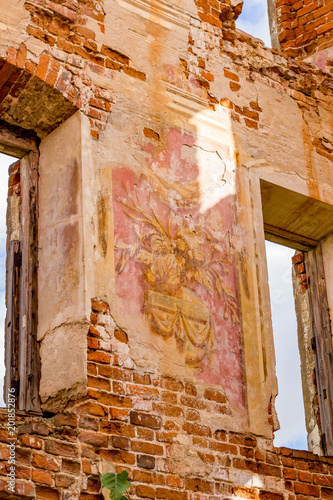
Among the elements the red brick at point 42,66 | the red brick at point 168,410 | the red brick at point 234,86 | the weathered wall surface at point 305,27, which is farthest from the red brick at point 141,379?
the weathered wall surface at point 305,27

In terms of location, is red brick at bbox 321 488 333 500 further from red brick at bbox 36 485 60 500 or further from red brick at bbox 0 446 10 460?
red brick at bbox 0 446 10 460

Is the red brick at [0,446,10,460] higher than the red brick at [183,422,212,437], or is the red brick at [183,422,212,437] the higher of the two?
the red brick at [183,422,212,437]

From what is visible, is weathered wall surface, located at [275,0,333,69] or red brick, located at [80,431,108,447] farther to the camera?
weathered wall surface, located at [275,0,333,69]

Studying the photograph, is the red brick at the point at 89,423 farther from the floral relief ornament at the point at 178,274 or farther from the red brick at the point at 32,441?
the floral relief ornament at the point at 178,274

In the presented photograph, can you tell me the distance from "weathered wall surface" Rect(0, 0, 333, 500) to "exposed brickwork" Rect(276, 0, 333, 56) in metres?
1.67

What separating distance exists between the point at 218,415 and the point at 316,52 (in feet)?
12.9

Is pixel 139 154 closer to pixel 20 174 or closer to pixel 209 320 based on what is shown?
pixel 20 174

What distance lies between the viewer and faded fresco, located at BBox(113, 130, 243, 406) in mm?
5781

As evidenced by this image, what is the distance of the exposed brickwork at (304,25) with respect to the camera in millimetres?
8562

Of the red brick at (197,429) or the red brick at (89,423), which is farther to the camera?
the red brick at (197,429)

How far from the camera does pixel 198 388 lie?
18.9 ft

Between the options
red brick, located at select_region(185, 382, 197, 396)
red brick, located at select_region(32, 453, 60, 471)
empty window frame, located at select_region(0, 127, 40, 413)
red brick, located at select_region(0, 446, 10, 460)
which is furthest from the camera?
red brick, located at select_region(185, 382, 197, 396)

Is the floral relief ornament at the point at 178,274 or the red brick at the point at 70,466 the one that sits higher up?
the floral relief ornament at the point at 178,274

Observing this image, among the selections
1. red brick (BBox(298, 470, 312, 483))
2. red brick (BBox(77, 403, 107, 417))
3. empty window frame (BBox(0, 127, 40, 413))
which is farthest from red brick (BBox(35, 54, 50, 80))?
red brick (BBox(298, 470, 312, 483))
